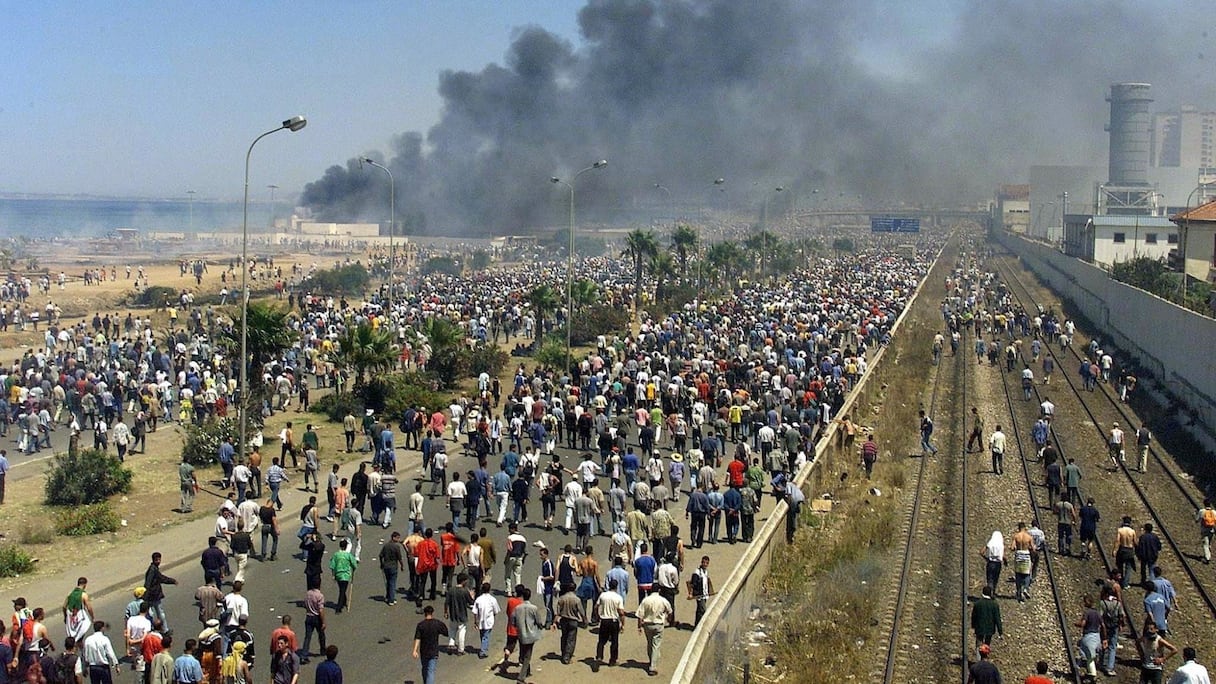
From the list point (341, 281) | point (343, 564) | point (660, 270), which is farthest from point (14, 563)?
point (341, 281)

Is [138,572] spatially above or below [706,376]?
below

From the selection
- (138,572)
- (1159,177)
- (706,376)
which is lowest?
(138,572)

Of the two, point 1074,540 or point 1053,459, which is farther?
point 1053,459

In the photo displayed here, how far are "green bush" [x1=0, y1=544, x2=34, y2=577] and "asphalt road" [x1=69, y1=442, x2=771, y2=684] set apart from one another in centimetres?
65

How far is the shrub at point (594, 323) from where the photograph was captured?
128ft

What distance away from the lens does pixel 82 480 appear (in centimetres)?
1803

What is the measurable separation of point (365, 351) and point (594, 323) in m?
14.7

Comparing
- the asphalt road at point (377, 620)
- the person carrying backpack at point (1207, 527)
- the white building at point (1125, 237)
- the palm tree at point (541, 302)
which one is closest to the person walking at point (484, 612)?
the asphalt road at point (377, 620)

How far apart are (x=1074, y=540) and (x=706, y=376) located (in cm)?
902

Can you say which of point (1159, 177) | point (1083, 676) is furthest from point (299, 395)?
point (1159, 177)

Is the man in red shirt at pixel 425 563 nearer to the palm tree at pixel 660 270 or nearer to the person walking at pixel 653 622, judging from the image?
the person walking at pixel 653 622

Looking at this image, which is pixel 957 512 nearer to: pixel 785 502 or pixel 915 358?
pixel 785 502

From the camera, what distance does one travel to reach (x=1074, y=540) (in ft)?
56.6

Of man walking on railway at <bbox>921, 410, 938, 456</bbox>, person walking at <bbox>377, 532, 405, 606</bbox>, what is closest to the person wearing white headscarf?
person walking at <bbox>377, 532, 405, 606</bbox>
